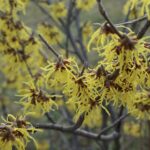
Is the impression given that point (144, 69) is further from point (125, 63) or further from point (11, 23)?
point (11, 23)

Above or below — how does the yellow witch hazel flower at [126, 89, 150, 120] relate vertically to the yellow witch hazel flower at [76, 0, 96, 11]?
below

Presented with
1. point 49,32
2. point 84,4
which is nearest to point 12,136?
point 49,32

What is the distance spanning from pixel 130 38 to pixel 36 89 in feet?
2.26

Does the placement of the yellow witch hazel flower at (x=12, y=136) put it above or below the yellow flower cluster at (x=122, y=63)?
below

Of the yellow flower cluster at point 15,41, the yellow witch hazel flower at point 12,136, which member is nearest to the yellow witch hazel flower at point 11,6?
the yellow flower cluster at point 15,41

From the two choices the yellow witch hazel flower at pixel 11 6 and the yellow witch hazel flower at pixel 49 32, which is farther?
the yellow witch hazel flower at pixel 49 32

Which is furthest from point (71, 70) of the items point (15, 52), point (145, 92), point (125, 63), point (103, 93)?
point (15, 52)

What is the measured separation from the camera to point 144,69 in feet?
4.99

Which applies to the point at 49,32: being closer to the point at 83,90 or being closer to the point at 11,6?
the point at 11,6

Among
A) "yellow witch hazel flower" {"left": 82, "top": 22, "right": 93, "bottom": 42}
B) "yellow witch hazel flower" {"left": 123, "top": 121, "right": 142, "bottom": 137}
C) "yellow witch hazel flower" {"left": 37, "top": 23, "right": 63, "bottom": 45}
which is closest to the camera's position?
"yellow witch hazel flower" {"left": 37, "top": 23, "right": 63, "bottom": 45}

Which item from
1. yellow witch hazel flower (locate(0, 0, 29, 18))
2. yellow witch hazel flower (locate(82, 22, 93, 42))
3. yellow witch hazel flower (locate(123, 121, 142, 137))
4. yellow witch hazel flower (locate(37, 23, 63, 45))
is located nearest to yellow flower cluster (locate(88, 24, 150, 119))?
yellow witch hazel flower (locate(0, 0, 29, 18))

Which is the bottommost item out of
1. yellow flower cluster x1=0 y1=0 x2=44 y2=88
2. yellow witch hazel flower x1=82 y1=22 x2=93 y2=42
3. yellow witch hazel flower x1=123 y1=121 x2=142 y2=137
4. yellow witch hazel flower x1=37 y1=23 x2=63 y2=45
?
yellow witch hazel flower x1=123 y1=121 x2=142 y2=137

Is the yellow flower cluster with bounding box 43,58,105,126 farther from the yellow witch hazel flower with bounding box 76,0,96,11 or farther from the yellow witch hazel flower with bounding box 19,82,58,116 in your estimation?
the yellow witch hazel flower with bounding box 76,0,96,11

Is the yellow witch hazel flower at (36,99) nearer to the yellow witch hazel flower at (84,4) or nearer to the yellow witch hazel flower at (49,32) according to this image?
→ the yellow witch hazel flower at (49,32)
